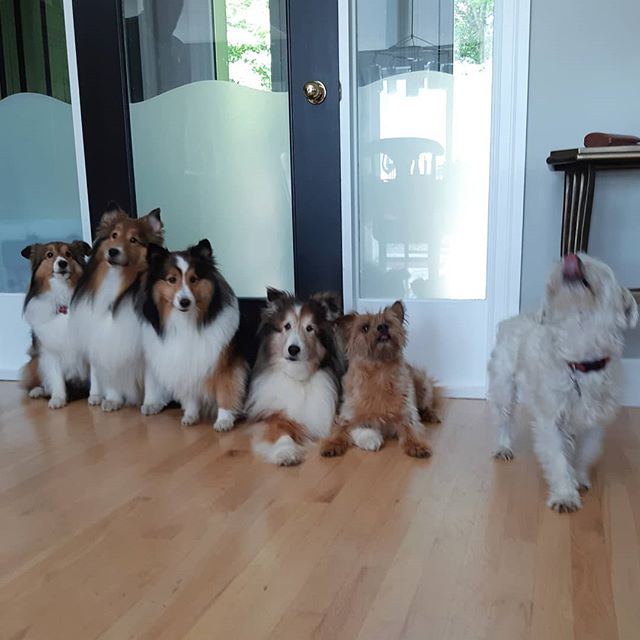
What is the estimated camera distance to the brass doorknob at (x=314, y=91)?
9.54ft

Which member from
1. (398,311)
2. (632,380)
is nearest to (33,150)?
(398,311)

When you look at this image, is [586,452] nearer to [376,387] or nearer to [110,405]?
[376,387]

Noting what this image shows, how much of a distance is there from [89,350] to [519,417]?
1.86m

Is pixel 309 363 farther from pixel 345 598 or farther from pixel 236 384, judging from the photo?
pixel 345 598

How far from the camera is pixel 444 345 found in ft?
9.98

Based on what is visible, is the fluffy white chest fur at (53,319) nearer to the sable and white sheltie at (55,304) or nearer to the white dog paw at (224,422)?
the sable and white sheltie at (55,304)

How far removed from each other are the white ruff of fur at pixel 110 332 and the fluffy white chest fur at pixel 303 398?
64 cm

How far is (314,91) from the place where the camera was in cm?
291

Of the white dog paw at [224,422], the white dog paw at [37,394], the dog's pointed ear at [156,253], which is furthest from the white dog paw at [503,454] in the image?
the white dog paw at [37,394]

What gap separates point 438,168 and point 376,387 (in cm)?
113

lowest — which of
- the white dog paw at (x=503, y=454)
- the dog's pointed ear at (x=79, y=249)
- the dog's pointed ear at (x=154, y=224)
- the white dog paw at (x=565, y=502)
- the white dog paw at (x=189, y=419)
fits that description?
the white dog paw at (x=189, y=419)

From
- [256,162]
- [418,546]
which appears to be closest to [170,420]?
[256,162]

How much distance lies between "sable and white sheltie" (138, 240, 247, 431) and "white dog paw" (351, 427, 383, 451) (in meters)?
0.56

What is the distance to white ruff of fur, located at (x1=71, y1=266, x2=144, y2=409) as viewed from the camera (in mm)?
2775
